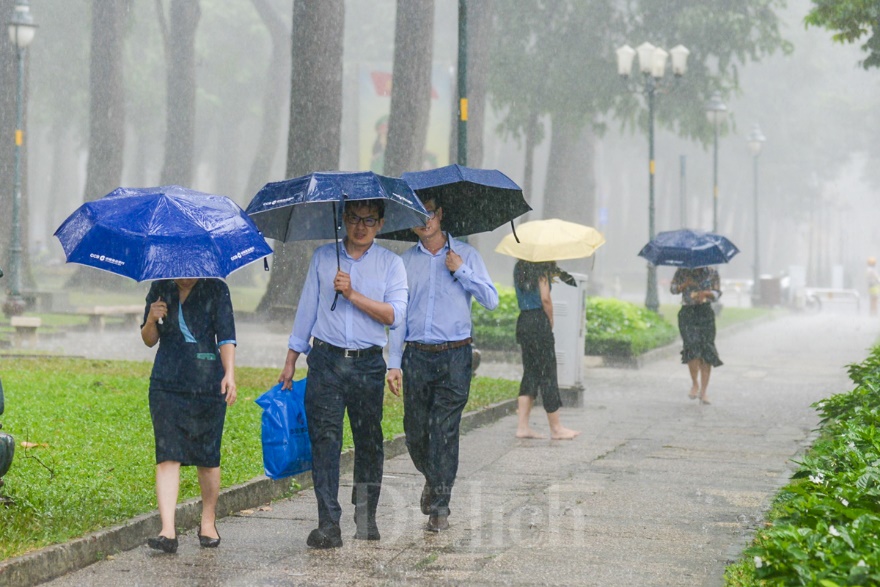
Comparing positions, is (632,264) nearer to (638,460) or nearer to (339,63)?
(339,63)

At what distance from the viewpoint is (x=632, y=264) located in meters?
89.9

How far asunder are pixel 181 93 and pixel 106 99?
5.58 m

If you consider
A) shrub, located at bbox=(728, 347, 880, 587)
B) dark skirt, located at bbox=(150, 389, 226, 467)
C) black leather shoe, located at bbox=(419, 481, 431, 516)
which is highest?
dark skirt, located at bbox=(150, 389, 226, 467)

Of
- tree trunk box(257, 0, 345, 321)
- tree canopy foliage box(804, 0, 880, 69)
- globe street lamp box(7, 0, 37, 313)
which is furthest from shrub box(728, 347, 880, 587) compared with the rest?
globe street lamp box(7, 0, 37, 313)

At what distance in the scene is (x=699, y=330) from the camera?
15.0 metres

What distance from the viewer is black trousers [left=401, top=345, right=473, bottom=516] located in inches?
293

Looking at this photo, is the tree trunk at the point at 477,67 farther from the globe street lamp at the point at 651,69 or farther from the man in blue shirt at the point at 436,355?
the man in blue shirt at the point at 436,355

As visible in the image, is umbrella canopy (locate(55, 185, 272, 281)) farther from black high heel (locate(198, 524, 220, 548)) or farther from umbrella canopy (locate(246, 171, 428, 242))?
black high heel (locate(198, 524, 220, 548))

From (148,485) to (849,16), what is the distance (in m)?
9.89

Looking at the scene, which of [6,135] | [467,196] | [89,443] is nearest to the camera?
[467,196]

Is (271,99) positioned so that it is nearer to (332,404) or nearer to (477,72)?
(477,72)

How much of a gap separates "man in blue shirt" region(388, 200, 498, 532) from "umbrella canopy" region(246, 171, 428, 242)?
301mm

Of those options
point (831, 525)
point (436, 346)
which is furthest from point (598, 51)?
point (831, 525)

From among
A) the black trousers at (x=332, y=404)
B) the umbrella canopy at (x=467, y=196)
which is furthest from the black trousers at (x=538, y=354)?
the black trousers at (x=332, y=404)
